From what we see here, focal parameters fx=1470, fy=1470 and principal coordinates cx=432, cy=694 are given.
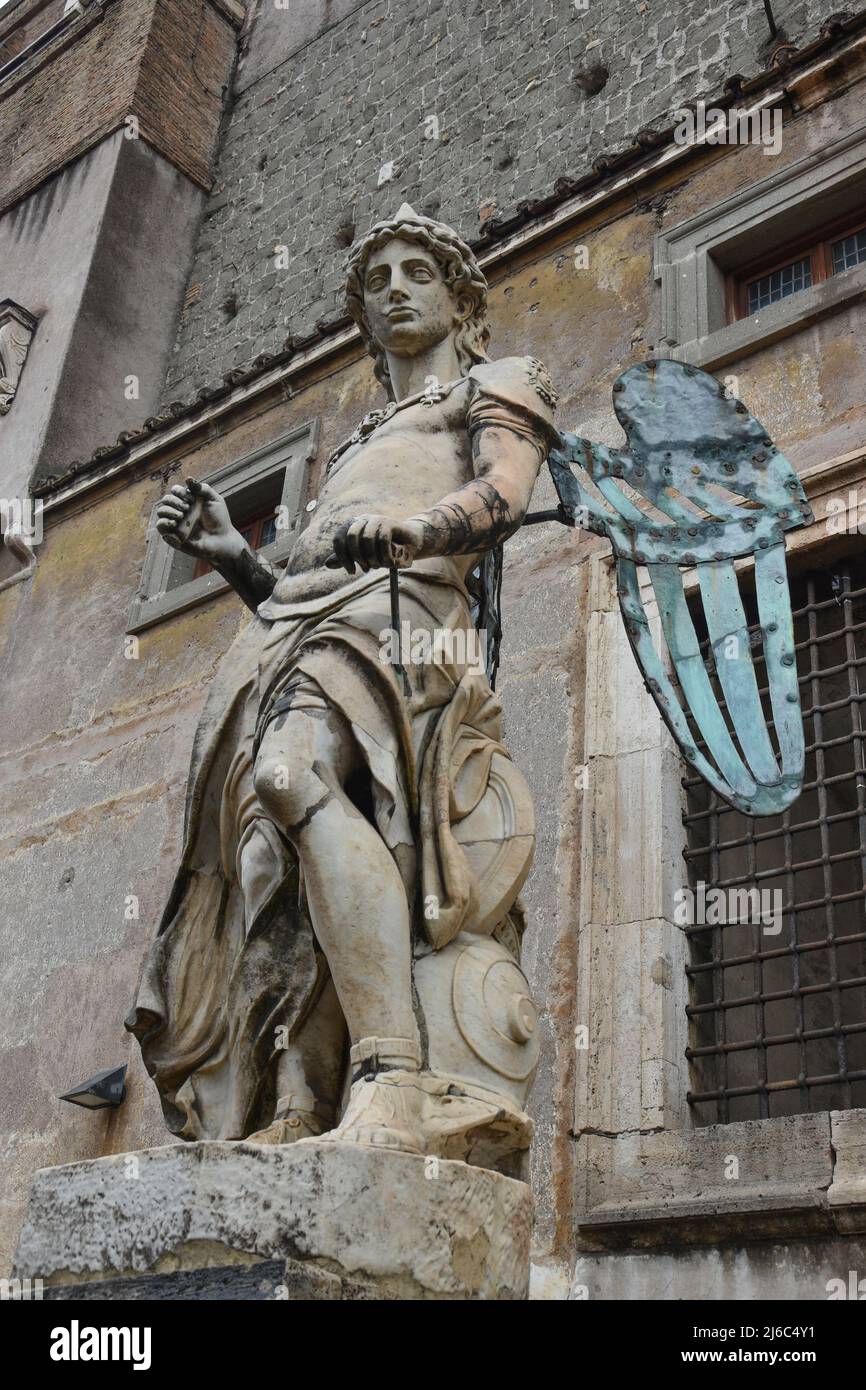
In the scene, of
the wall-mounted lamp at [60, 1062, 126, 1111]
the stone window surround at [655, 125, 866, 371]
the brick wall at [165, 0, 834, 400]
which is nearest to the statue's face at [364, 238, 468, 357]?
the stone window surround at [655, 125, 866, 371]

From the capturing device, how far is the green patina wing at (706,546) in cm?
355

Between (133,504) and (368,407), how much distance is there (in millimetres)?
2411

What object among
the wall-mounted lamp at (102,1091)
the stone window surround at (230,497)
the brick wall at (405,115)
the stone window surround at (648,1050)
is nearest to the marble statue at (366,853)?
the stone window surround at (648,1050)

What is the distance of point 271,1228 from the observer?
244 cm

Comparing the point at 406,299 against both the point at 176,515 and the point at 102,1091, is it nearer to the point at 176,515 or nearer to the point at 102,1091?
the point at 176,515

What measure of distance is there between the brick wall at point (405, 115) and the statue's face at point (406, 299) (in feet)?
20.5

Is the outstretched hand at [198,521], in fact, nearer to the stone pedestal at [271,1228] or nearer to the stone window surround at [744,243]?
the stone pedestal at [271,1228]

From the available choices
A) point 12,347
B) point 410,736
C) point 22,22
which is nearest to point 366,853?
point 410,736

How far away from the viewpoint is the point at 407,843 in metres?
3.13

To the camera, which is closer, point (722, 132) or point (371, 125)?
point (722, 132)
